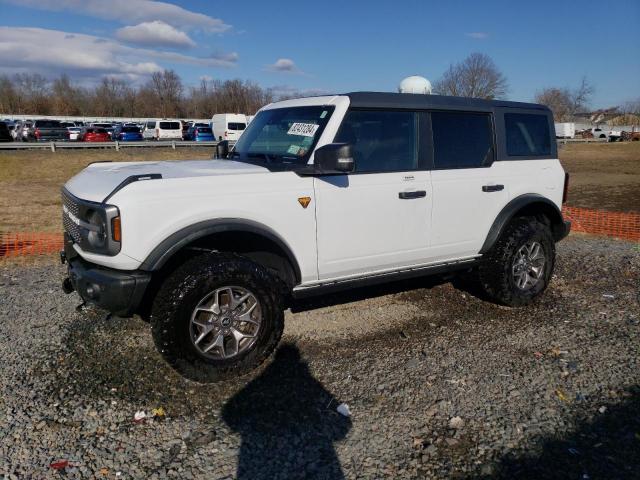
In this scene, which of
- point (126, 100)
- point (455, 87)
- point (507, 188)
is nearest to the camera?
point (507, 188)

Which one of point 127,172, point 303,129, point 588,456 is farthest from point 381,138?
point 588,456

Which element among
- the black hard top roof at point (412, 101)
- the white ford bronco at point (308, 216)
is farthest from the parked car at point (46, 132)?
the black hard top roof at point (412, 101)

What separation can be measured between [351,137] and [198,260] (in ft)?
5.18

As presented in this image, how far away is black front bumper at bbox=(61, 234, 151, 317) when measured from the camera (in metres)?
3.21

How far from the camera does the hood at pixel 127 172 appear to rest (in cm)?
340

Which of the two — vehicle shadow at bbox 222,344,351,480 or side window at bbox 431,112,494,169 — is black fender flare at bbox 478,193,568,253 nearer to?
side window at bbox 431,112,494,169

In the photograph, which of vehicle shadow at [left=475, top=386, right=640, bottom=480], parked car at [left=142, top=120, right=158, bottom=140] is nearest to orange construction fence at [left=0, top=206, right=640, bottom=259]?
vehicle shadow at [left=475, top=386, right=640, bottom=480]

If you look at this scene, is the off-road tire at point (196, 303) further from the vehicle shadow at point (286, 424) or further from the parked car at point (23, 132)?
the parked car at point (23, 132)

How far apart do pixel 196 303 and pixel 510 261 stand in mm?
3072

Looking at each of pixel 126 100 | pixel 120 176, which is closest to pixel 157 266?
pixel 120 176

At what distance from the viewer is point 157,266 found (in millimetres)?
3246

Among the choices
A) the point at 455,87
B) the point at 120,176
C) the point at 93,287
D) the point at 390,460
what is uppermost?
the point at 455,87

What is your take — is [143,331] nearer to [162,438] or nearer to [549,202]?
[162,438]

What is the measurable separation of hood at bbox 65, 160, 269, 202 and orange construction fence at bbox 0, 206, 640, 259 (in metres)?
3.97
